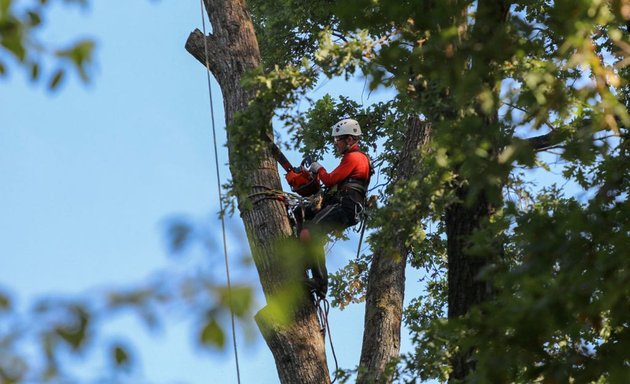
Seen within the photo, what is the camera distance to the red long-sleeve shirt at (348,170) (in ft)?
29.3

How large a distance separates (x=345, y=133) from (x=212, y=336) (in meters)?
6.57

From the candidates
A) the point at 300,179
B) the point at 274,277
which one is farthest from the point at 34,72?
the point at 300,179

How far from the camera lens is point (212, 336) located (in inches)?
119

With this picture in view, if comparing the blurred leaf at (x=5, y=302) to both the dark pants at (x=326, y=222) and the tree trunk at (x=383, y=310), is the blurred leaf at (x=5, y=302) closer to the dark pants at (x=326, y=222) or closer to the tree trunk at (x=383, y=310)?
the dark pants at (x=326, y=222)

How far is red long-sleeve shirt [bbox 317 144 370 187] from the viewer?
8930 millimetres

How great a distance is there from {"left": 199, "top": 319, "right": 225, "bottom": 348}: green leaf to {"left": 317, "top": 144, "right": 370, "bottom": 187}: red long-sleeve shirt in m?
5.88

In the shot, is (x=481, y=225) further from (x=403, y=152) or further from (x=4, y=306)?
(x=4, y=306)

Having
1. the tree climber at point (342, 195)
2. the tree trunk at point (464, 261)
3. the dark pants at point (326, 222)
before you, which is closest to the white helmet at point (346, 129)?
the tree climber at point (342, 195)

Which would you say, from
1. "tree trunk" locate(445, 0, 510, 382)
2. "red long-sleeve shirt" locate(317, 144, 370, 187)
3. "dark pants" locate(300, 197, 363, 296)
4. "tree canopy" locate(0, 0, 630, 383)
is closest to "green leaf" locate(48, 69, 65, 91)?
"tree canopy" locate(0, 0, 630, 383)

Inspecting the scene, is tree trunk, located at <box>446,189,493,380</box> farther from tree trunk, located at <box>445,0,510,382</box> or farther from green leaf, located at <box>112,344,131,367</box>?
green leaf, located at <box>112,344,131,367</box>

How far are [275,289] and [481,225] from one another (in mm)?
1756

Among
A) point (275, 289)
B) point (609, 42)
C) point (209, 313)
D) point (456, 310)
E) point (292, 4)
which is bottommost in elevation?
point (209, 313)

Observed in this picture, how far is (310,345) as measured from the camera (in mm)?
7918

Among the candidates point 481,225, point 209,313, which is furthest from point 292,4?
point 209,313
